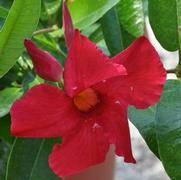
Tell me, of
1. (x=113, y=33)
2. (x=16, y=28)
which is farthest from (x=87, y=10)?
(x=16, y=28)

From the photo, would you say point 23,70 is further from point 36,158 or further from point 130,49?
point 130,49

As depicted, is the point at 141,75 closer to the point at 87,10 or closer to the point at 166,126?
the point at 166,126

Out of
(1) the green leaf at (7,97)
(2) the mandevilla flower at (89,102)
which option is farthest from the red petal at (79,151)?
(1) the green leaf at (7,97)

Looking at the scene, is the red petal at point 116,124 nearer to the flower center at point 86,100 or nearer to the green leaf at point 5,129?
the flower center at point 86,100

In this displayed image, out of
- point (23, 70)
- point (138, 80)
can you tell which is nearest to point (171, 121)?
point (138, 80)

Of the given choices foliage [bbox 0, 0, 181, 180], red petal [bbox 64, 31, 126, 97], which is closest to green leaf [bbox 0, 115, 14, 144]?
foliage [bbox 0, 0, 181, 180]

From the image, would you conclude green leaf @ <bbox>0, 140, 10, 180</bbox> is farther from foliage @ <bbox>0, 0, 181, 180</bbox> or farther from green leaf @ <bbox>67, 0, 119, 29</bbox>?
green leaf @ <bbox>67, 0, 119, 29</bbox>
